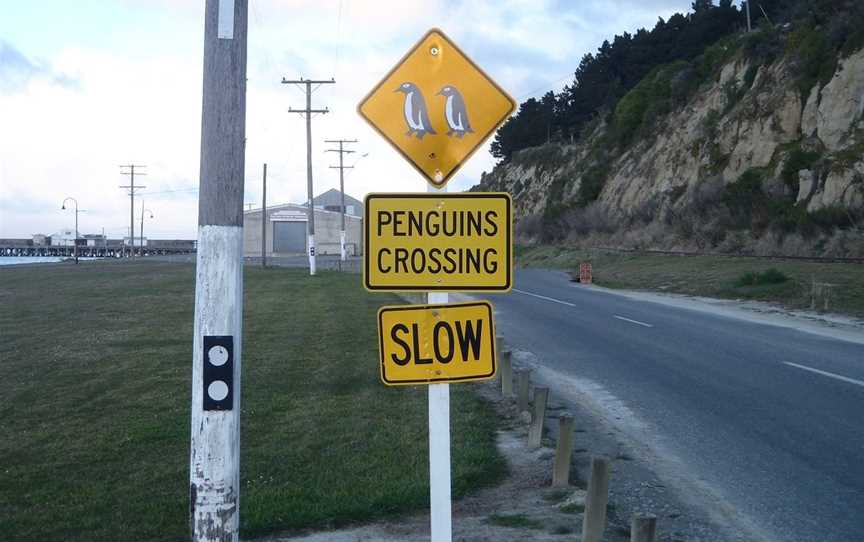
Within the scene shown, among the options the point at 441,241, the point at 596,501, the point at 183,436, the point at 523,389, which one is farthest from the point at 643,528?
the point at 183,436

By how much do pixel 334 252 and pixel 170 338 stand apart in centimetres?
7806

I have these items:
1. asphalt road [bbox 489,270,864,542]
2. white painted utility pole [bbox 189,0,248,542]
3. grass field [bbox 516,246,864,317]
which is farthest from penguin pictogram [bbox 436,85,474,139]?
grass field [bbox 516,246,864,317]

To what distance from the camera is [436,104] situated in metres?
4.83

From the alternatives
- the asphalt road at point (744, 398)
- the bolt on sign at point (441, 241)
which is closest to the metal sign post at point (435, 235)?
the bolt on sign at point (441, 241)

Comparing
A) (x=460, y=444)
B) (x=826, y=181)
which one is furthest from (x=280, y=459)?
(x=826, y=181)

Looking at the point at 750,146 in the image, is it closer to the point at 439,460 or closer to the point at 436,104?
the point at 436,104

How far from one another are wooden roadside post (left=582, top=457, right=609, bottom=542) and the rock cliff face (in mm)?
28885

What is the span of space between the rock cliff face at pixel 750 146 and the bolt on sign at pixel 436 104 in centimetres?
2981

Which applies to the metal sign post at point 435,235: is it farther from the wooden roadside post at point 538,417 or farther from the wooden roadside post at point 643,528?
the wooden roadside post at point 538,417

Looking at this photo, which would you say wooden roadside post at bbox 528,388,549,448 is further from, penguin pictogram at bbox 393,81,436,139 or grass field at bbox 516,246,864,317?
grass field at bbox 516,246,864,317

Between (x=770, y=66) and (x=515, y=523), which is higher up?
(x=770, y=66)

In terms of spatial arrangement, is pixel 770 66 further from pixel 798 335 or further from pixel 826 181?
pixel 798 335

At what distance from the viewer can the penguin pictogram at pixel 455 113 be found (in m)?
4.81

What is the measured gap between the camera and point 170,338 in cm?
1922
